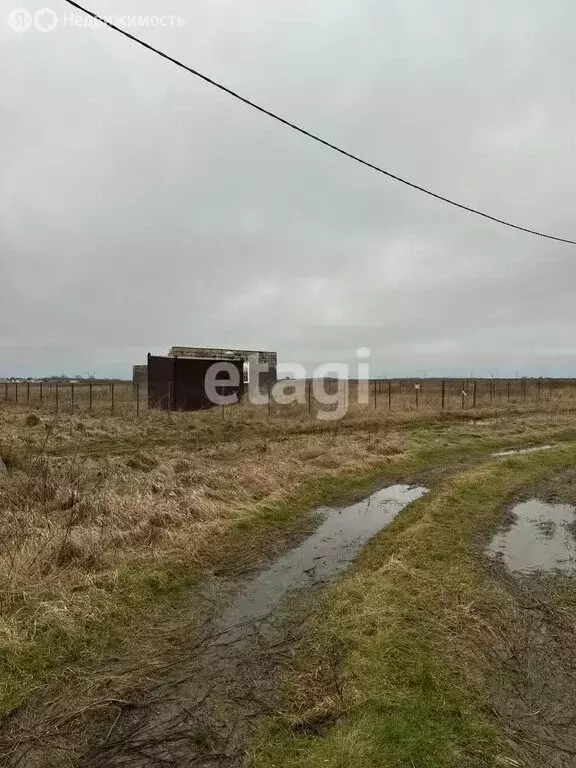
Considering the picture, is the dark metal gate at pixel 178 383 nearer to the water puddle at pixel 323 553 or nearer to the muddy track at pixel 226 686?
the water puddle at pixel 323 553

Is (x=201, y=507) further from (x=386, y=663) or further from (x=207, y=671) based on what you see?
(x=386, y=663)

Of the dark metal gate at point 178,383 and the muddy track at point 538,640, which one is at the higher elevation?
the dark metal gate at point 178,383

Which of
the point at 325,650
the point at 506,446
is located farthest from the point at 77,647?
the point at 506,446

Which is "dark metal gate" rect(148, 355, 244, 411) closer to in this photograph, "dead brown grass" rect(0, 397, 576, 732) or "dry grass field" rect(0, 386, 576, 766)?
"dead brown grass" rect(0, 397, 576, 732)

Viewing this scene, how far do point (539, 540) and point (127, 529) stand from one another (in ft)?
17.6

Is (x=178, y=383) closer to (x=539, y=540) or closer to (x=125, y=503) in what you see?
(x=125, y=503)

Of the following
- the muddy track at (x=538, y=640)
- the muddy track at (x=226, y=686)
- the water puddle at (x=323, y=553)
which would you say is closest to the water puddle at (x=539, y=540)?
the muddy track at (x=538, y=640)

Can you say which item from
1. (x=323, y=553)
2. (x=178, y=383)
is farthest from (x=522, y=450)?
(x=178, y=383)

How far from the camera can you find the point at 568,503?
8297 millimetres

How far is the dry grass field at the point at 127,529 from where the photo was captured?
10.9 ft

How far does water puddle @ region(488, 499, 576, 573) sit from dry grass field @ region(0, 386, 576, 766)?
7.14ft

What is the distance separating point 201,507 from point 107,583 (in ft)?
8.35

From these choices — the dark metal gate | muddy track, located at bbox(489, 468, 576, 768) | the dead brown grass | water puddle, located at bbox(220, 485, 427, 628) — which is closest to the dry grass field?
the dead brown grass

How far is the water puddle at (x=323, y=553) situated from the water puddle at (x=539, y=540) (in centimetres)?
170
